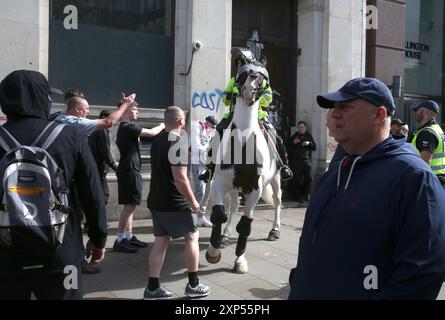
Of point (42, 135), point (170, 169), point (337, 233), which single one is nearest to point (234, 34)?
point (170, 169)

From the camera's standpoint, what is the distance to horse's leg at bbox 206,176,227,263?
5.36 m

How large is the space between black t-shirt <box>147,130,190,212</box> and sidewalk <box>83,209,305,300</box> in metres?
0.99

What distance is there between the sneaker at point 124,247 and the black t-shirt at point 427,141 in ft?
13.4

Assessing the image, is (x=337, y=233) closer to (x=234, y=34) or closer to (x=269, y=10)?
(x=234, y=34)

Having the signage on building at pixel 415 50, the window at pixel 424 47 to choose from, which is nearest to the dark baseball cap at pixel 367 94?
the window at pixel 424 47

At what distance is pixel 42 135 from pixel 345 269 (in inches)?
71.4

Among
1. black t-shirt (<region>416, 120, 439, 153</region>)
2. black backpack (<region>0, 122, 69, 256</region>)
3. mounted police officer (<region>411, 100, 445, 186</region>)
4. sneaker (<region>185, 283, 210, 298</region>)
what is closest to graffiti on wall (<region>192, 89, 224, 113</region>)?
mounted police officer (<region>411, 100, 445, 186</region>)

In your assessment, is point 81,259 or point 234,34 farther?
point 234,34

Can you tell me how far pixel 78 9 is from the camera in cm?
800

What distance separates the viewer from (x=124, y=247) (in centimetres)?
623

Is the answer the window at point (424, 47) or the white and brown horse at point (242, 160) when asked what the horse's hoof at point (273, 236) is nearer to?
the white and brown horse at point (242, 160)

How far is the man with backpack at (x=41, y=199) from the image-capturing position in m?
2.35

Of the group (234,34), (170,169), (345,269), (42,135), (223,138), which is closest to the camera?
(345,269)

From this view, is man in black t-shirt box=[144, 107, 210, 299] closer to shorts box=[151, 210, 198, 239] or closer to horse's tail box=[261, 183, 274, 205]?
shorts box=[151, 210, 198, 239]
